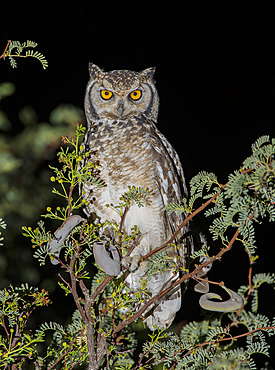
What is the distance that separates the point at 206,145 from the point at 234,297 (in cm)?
148

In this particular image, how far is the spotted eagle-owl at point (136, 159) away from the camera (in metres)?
1.29

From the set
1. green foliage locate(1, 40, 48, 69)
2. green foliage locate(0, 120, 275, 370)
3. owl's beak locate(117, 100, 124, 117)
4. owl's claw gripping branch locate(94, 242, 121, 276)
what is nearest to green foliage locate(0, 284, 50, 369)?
green foliage locate(0, 120, 275, 370)

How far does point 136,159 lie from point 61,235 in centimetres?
57

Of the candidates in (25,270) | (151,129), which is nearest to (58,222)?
(25,270)

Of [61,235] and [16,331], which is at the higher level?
[61,235]

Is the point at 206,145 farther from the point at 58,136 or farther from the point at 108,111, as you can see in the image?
the point at 58,136

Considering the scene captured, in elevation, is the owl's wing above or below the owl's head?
below

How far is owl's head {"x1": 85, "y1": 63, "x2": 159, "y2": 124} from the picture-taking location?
1310 millimetres

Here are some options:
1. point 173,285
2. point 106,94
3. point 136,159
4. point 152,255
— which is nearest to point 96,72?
point 106,94

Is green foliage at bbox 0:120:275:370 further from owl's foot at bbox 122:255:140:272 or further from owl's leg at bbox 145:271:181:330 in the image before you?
owl's leg at bbox 145:271:181:330

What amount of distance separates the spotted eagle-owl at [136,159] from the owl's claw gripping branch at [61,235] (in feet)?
1.69

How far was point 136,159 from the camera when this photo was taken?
130 centimetres

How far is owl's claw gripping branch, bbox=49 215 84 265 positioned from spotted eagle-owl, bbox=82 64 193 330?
0.51 metres

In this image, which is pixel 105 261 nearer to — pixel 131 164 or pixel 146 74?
pixel 131 164
